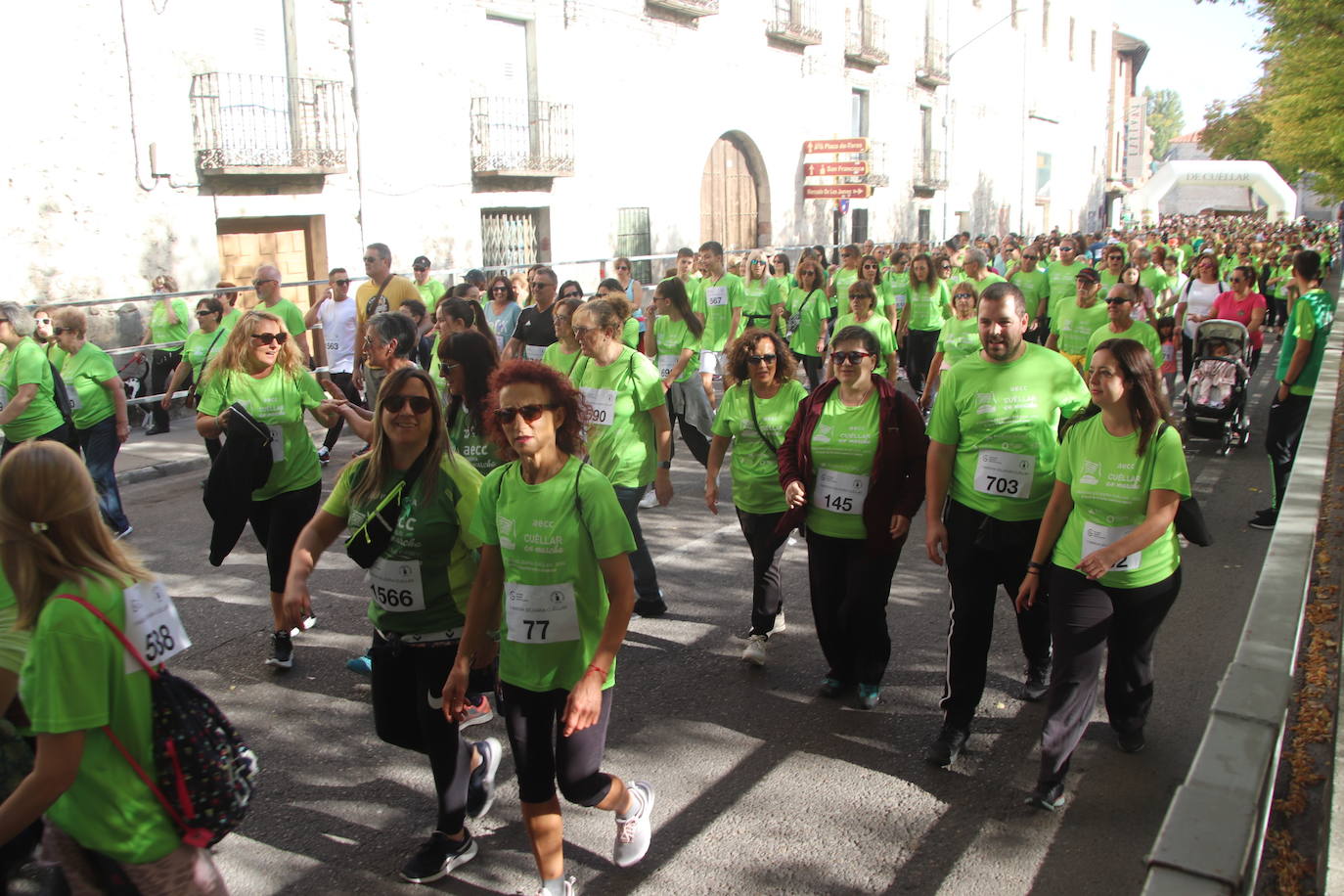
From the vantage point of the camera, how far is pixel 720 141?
25953 millimetres

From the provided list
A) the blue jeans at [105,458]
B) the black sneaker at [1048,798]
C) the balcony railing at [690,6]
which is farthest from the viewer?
the balcony railing at [690,6]

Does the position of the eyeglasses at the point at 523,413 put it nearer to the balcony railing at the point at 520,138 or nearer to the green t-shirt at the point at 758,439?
the green t-shirt at the point at 758,439

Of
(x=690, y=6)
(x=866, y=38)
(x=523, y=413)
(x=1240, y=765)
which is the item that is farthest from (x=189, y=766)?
(x=866, y=38)

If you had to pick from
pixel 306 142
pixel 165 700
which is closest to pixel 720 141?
pixel 306 142

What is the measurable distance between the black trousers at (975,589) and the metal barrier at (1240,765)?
987 mm

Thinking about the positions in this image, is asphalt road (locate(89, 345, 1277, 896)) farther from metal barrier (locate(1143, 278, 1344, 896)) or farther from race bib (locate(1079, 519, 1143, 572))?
metal barrier (locate(1143, 278, 1344, 896))

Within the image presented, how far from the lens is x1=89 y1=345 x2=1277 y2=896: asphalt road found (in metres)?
3.85

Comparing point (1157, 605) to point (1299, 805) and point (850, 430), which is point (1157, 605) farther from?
point (850, 430)

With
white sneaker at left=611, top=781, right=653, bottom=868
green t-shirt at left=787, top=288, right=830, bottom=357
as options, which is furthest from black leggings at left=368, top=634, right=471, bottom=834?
green t-shirt at left=787, top=288, right=830, bottom=357

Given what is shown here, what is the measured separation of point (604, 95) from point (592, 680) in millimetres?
19678

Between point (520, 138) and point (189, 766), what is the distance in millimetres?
18301

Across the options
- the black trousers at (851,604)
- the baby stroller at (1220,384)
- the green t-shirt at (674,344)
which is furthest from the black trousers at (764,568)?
the baby stroller at (1220,384)

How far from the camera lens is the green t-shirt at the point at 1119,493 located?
404 cm

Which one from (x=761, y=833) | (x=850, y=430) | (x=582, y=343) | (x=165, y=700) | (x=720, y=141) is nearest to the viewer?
(x=165, y=700)
